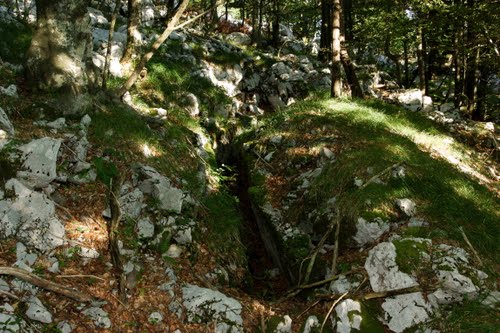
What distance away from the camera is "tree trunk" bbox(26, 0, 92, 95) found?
6.33 meters

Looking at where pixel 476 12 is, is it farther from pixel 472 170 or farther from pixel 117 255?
pixel 117 255

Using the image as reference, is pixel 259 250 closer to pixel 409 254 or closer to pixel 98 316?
pixel 409 254

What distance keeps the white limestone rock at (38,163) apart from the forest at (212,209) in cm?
3

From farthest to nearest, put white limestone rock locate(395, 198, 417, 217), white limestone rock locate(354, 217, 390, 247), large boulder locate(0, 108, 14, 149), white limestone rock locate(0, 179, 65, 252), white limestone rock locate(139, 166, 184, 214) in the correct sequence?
white limestone rock locate(395, 198, 417, 217)
white limestone rock locate(354, 217, 390, 247)
white limestone rock locate(139, 166, 184, 214)
large boulder locate(0, 108, 14, 149)
white limestone rock locate(0, 179, 65, 252)

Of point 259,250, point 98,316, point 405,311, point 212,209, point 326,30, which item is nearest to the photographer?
point 98,316

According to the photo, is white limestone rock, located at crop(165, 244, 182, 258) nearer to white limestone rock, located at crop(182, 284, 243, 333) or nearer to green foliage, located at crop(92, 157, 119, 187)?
white limestone rock, located at crop(182, 284, 243, 333)

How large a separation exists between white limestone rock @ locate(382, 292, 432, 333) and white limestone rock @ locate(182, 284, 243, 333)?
6.36 feet

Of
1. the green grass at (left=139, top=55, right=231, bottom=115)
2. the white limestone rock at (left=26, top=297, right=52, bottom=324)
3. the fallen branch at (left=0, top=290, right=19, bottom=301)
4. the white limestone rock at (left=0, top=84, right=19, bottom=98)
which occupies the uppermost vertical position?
the white limestone rock at (left=0, top=84, right=19, bottom=98)

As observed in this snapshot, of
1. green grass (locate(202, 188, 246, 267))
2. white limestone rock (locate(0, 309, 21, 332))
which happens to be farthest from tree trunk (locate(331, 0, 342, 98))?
white limestone rock (locate(0, 309, 21, 332))

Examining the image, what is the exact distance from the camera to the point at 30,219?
455 cm

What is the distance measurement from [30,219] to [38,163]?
85 centimetres

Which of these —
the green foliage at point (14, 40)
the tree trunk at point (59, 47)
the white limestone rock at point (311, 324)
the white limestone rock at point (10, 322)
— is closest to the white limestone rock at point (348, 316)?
the white limestone rock at point (311, 324)

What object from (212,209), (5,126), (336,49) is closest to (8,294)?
(5,126)

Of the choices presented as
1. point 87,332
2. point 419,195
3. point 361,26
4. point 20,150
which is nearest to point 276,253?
point 419,195
